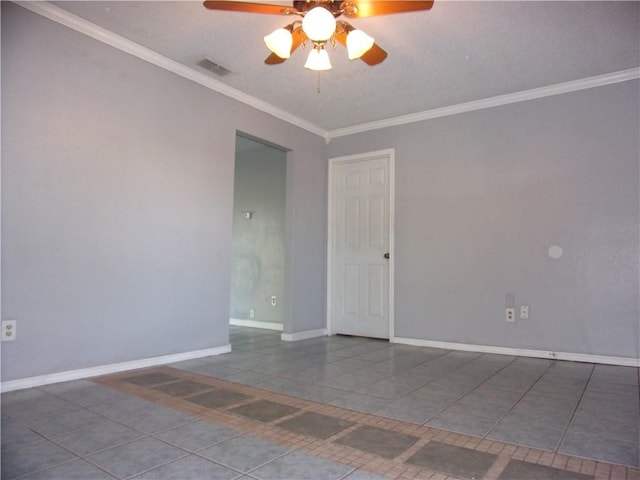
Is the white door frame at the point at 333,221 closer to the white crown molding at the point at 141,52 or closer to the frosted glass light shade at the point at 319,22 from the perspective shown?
the white crown molding at the point at 141,52

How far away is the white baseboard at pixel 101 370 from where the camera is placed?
2.56 meters

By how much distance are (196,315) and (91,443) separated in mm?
1844

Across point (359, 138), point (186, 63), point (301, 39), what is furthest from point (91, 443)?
point (359, 138)

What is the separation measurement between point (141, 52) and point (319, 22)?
188 centimetres

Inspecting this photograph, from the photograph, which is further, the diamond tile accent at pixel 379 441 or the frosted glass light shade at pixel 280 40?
the frosted glass light shade at pixel 280 40

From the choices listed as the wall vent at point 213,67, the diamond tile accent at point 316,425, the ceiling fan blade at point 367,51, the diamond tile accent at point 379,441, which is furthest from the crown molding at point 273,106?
the diamond tile accent at point 379,441

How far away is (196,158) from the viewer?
3688 mm

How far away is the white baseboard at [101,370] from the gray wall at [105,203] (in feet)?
0.14

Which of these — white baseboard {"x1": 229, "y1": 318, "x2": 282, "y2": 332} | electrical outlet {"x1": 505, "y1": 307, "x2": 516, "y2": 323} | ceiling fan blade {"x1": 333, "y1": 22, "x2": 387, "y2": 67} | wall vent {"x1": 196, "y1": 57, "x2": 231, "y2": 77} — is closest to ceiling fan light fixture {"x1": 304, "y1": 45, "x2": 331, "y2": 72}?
ceiling fan blade {"x1": 333, "y1": 22, "x2": 387, "y2": 67}

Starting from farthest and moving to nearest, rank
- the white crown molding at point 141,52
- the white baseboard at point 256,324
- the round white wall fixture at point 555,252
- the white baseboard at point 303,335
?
1. the white baseboard at point 256,324
2. the white baseboard at point 303,335
3. the round white wall fixture at point 555,252
4. the white crown molding at point 141,52

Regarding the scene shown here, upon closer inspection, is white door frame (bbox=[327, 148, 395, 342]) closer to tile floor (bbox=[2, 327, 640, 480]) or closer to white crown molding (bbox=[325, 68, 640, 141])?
white crown molding (bbox=[325, 68, 640, 141])

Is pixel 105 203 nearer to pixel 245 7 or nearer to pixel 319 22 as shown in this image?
pixel 245 7

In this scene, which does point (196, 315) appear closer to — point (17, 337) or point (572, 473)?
point (17, 337)

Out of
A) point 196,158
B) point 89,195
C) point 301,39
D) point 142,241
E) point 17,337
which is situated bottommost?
point 17,337
